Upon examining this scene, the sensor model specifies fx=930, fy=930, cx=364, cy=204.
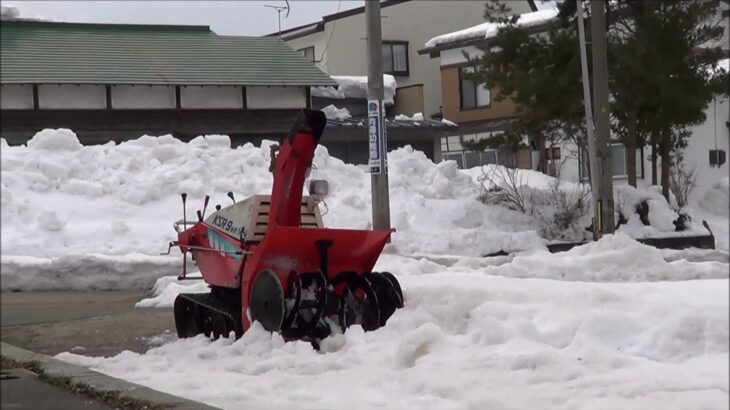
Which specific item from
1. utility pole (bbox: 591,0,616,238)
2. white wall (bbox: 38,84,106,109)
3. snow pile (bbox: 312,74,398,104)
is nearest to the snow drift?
white wall (bbox: 38,84,106,109)

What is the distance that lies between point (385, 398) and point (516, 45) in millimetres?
5515

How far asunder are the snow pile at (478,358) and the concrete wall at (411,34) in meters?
1.51

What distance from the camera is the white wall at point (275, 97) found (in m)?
5.37

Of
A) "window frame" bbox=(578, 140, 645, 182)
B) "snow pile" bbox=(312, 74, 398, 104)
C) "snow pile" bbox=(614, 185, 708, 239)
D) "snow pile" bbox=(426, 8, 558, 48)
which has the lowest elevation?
"snow pile" bbox=(614, 185, 708, 239)

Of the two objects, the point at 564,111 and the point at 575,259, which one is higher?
the point at 564,111

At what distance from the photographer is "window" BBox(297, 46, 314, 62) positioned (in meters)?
5.70

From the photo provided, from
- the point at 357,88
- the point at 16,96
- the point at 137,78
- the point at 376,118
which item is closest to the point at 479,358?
the point at 137,78

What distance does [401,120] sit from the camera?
8.85 m

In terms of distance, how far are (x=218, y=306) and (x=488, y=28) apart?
130 inches

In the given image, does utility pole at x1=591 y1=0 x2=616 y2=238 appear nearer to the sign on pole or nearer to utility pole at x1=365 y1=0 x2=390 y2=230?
utility pole at x1=365 y1=0 x2=390 y2=230

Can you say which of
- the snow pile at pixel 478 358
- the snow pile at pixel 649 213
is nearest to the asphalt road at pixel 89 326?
the snow pile at pixel 478 358

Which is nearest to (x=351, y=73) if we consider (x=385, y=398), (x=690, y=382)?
(x=385, y=398)

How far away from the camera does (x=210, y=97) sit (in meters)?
5.10

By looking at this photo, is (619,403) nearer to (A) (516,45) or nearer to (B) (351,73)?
(B) (351,73)
